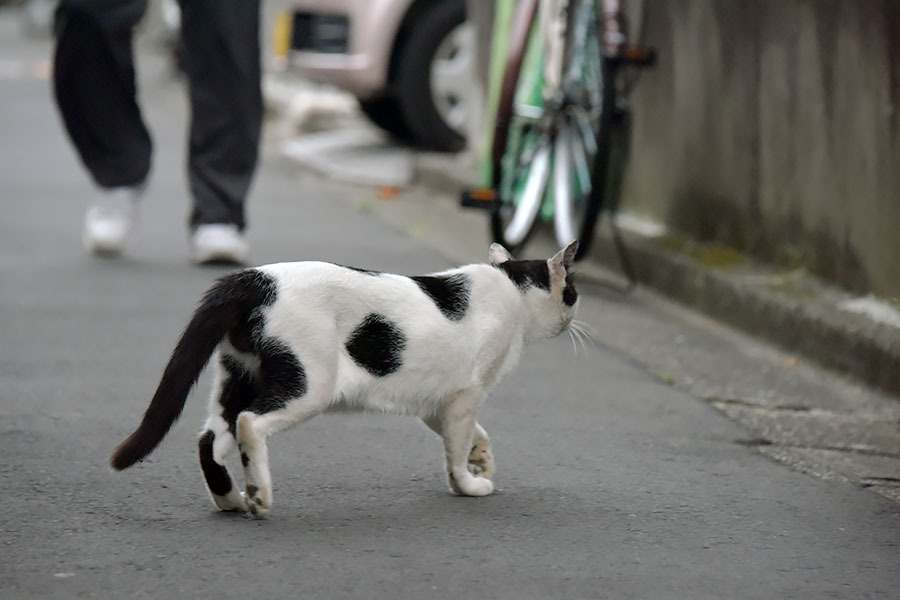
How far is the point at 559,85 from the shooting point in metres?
6.69

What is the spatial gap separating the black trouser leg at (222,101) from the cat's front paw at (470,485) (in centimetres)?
315

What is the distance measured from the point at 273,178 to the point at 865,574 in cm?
716

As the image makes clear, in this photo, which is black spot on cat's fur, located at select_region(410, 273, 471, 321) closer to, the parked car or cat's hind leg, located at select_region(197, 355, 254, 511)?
cat's hind leg, located at select_region(197, 355, 254, 511)

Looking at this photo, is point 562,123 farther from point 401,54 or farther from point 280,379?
point 280,379

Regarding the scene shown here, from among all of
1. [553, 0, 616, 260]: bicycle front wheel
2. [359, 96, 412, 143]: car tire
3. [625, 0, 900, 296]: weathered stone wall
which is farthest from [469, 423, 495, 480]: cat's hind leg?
[359, 96, 412, 143]: car tire

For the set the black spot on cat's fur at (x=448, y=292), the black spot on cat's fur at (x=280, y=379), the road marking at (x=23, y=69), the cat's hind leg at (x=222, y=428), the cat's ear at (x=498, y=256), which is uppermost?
the cat's ear at (x=498, y=256)

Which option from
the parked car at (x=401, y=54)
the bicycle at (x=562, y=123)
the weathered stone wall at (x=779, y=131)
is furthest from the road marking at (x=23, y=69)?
the weathered stone wall at (x=779, y=131)

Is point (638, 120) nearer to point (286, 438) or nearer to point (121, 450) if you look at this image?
point (286, 438)

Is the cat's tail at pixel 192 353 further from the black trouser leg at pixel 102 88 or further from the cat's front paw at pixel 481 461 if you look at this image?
the black trouser leg at pixel 102 88

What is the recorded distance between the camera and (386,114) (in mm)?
10844

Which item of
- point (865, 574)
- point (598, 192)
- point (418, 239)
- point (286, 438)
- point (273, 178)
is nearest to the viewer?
point (865, 574)

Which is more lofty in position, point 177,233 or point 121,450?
point 121,450

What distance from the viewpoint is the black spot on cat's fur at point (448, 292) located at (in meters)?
3.46

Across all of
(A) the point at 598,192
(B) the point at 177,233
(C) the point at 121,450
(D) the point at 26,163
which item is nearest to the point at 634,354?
(A) the point at 598,192
